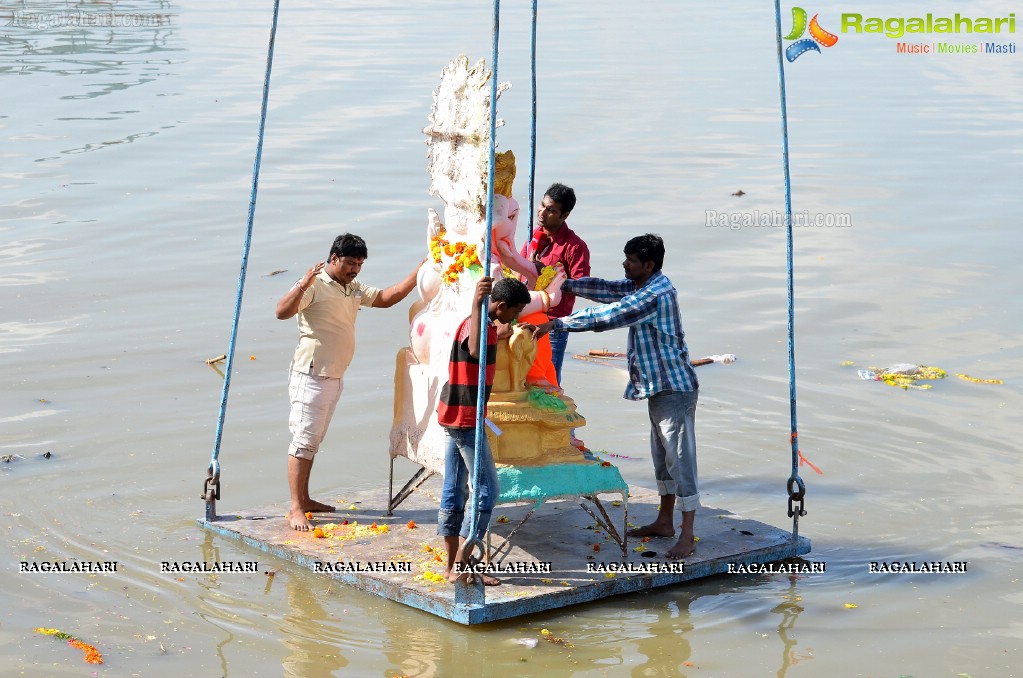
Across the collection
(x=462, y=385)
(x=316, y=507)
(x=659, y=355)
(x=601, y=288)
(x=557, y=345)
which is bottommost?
(x=316, y=507)

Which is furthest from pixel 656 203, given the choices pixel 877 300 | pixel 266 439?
pixel 266 439

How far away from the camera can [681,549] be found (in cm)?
742

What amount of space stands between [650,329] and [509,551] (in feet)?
4.65

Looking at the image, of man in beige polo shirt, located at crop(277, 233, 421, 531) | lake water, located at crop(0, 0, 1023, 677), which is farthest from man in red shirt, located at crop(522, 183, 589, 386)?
lake water, located at crop(0, 0, 1023, 677)

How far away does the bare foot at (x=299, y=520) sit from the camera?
7.78 m

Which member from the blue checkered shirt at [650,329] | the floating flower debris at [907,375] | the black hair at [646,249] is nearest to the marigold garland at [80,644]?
the blue checkered shirt at [650,329]

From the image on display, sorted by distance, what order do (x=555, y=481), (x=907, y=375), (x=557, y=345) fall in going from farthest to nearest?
(x=907, y=375), (x=557, y=345), (x=555, y=481)

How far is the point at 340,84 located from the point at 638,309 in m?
18.9

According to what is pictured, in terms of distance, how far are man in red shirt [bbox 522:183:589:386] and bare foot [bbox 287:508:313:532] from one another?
1657 mm

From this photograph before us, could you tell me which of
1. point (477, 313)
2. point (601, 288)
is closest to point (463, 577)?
point (477, 313)

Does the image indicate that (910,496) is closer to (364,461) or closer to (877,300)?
(364,461)

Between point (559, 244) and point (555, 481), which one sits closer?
point (555, 481)

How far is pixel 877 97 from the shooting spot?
80.5ft

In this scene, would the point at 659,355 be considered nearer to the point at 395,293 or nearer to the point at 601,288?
the point at 601,288
